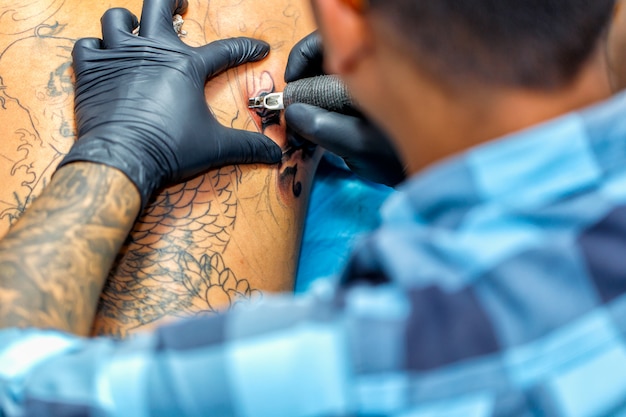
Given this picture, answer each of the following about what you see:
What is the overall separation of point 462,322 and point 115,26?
97 cm

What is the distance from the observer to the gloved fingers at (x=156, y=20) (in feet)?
3.84

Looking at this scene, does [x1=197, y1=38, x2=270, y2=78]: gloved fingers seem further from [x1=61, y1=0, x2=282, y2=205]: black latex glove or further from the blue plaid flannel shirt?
the blue plaid flannel shirt

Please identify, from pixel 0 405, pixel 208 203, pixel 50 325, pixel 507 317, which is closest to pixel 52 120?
pixel 208 203

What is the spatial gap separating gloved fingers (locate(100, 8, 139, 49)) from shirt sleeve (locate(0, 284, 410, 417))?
0.75 m

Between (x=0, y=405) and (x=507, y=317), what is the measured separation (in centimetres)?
57

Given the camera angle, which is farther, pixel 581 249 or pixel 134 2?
pixel 134 2

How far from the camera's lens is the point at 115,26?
3.79 feet

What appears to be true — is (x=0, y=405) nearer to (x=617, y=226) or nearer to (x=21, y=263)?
(x=21, y=263)

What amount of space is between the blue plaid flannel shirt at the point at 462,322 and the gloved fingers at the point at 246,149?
24.7 inches

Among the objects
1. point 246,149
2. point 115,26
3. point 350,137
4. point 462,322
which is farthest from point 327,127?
point 462,322

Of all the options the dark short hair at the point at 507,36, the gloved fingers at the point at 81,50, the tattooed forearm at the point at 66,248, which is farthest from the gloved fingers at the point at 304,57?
the dark short hair at the point at 507,36

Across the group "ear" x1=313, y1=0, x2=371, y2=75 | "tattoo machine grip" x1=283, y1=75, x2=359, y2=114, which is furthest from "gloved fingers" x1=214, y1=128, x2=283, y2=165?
"ear" x1=313, y1=0, x2=371, y2=75

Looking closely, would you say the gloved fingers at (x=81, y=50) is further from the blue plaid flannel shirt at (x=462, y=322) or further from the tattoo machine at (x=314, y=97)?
the blue plaid flannel shirt at (x=462, y=322)

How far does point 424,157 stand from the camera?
2.14 feet
